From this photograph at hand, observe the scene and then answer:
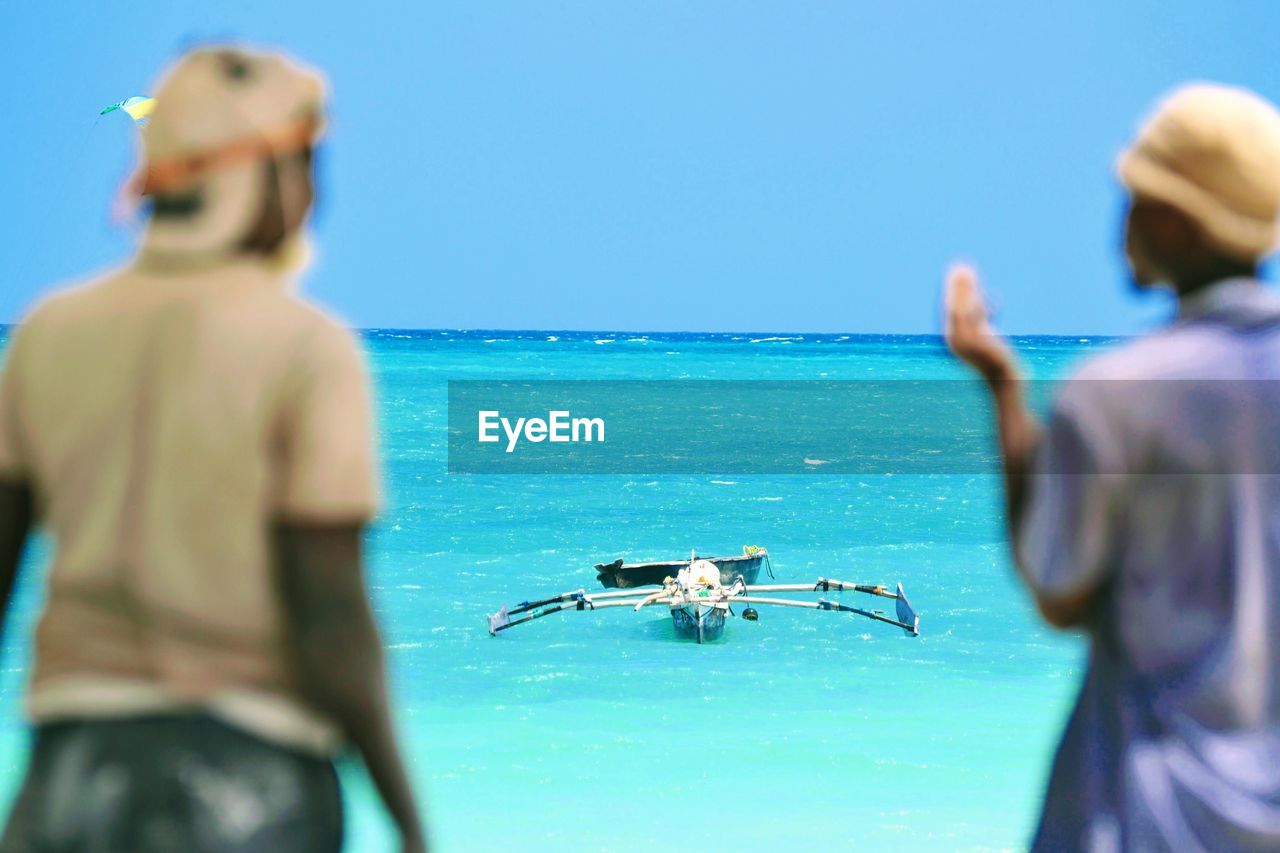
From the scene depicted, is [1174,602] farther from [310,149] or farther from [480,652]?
[480,652]

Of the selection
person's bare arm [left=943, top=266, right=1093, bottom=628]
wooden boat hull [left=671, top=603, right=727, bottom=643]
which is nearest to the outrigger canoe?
wooden boat hull [left=671, top=603, right=727, bottom=643]

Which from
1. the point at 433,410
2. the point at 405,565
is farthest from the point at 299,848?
the point at 433,410

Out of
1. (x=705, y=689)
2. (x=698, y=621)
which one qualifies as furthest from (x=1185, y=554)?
(x=698, y=621)

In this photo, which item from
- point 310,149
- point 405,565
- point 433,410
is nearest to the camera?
point 310,149

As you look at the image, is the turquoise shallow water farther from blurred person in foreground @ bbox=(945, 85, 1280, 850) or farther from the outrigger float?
blurred person in foreground @ bbox=(945, 85, 1280, 850)

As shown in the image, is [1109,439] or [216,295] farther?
[1109,439]

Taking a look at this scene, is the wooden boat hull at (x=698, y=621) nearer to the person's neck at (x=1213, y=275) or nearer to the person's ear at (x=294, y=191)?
the person's neck at (x=1213, y=275)

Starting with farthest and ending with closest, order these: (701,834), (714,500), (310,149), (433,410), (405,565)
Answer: (433,410)
(714,500)
(405,565)
(701,834)
(310,149)
